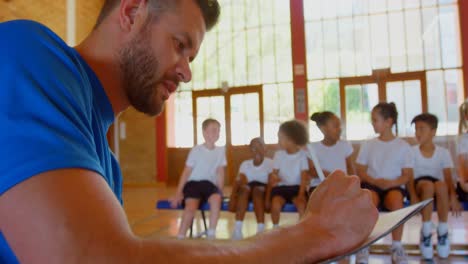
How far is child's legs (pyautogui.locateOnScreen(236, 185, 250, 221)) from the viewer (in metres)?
3.17

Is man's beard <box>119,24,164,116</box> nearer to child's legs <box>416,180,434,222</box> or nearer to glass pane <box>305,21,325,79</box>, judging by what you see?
child's legs <box>416,180,434,222</box>

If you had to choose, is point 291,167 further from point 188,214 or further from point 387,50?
point 387,50

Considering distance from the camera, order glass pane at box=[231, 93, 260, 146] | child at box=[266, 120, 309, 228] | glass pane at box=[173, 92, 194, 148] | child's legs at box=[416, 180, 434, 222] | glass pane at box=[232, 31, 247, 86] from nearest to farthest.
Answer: child's legs at box=[416, 180, 434, 222] < child at box=[266, 120, 309, 228] < glass pane at box=[231, 93, 260, 146] < glass pane at box=[232, 31, 247, 86] < glass pane at box=[173, 92, 194, 148]

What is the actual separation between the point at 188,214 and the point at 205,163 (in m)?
0.51

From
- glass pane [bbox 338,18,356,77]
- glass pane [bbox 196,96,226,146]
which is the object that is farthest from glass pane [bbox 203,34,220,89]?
glass pane [bbox 338,18,356,77]

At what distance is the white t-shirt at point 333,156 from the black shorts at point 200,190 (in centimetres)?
89

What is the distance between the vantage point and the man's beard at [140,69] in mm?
565

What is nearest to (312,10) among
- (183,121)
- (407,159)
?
(183,121)

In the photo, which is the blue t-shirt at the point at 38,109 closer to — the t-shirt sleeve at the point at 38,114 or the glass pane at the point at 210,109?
the t-shirt sleeve at the point at 38,114

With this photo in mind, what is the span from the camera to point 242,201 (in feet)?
10.6

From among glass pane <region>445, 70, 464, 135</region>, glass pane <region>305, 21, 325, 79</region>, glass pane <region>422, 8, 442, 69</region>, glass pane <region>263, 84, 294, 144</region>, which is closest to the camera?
glass pane <region>445, 70, 464, 135</region>

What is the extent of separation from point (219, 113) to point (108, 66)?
752cm

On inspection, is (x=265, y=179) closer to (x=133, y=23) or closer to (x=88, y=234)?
(x=133, y=23)

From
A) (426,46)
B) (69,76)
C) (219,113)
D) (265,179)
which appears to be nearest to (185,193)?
(265,179)
